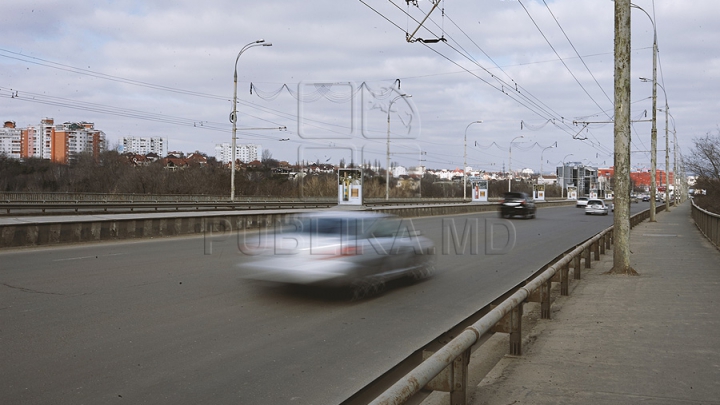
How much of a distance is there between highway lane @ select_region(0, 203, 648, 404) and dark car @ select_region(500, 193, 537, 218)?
1102 inches

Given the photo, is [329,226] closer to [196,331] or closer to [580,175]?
[196,331]

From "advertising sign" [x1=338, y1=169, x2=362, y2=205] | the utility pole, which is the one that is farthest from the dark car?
the utility pole

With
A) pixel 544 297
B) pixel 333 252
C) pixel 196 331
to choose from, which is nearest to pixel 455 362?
pixel 196 331

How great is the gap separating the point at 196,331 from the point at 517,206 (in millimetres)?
35209

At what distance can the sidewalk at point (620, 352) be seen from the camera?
15.5 ft

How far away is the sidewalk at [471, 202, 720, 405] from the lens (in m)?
4.72

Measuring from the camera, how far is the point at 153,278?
10711mm

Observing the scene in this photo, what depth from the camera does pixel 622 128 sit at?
12125 millimetres

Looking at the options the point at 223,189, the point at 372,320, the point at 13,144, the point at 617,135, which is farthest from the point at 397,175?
the point at 13,144

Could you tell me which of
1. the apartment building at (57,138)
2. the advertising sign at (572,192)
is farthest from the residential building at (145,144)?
the advertising sign at (572,192)

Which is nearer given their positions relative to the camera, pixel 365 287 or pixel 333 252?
pixel 333 252

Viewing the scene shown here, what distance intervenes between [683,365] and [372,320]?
12.4 feet

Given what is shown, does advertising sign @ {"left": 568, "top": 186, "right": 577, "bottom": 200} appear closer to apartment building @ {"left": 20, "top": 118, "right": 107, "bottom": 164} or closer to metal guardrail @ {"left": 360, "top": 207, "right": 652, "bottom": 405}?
apartment building @ {"left": 20, "top": 118, "right": 107, "bottom": 164}

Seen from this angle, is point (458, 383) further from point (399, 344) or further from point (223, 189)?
point (223, 189)
